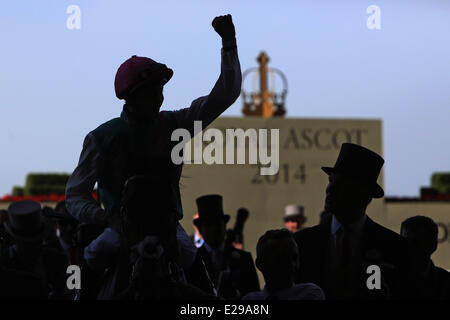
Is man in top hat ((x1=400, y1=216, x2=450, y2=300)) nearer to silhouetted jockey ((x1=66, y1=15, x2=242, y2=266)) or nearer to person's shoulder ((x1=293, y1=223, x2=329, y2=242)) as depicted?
person's shoulder ((x1=293, y1=223, x2=329, y2=242))

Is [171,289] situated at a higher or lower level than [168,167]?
lower

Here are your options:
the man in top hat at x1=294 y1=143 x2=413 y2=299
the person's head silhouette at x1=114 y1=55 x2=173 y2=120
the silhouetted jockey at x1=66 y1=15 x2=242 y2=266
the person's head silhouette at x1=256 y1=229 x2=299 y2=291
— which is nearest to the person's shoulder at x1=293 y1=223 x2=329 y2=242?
the man in top hat at x1=294 y1=143 x2=413 y2=299

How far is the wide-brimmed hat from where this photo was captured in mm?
5126

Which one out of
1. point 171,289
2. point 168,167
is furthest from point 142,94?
point 171,289

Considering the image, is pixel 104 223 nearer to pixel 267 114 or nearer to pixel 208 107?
pixel 208 107

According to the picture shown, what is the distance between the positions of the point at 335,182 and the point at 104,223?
1.38 metres

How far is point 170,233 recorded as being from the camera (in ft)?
13.0

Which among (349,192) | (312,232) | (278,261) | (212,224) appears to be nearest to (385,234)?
(349,192)

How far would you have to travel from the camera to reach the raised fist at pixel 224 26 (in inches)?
182

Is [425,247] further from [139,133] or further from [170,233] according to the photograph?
[170,233]

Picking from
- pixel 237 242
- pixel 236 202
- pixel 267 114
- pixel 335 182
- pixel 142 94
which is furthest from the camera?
pixel 267 114

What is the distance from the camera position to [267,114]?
2527cm

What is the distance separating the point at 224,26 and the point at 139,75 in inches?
21.6

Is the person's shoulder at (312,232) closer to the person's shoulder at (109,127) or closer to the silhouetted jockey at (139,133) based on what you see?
the silhouetted jockey at (139,133)
